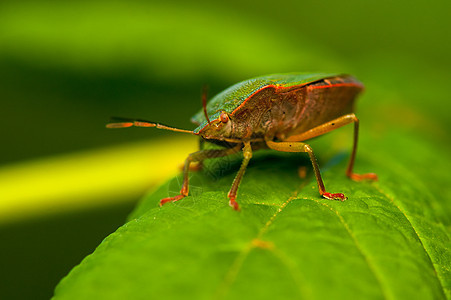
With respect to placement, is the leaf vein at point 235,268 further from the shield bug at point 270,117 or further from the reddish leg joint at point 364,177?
the reddish leg joint at point 364,177

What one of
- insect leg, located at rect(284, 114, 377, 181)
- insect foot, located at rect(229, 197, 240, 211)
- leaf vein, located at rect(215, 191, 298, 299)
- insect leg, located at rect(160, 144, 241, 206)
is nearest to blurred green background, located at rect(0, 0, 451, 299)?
insect leg, located at rect(284, 114, 377, 181)

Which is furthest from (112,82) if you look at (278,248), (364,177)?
(278,248)

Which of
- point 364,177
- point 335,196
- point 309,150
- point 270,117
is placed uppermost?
point 270,117

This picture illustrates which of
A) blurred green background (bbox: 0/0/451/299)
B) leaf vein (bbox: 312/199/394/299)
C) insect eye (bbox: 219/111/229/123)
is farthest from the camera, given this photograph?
blurred green background (bbox: 0/0/451/299)

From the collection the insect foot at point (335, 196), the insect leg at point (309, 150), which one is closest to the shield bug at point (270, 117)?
the insect leg at point (309, 150)

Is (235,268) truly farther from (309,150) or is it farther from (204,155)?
(204,155)

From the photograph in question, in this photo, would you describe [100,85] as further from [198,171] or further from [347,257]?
[347,257]

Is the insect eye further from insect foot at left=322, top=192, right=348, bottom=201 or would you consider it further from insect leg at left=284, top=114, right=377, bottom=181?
insect foot at left=322, top=192, right=348, bottom=201
